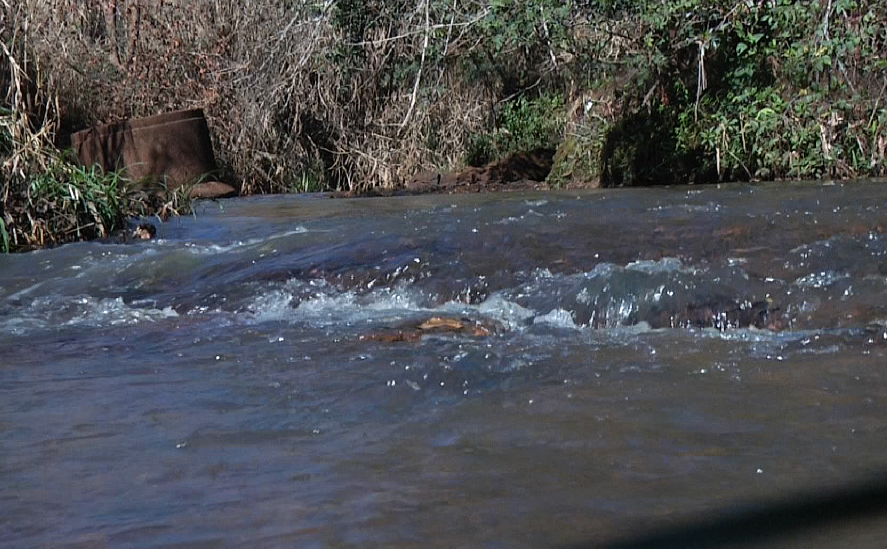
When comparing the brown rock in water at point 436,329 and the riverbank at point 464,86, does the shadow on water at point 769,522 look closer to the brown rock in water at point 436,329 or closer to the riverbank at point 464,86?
the brown rock in water at point 436,329

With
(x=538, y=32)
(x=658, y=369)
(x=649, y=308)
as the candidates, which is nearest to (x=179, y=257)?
(x=649, y=308)

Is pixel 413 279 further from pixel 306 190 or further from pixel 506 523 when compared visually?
pixel 306 190

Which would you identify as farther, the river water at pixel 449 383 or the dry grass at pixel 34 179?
the dry grass at pixel 34 179

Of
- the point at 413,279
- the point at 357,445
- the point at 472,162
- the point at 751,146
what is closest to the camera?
the point at 357,445

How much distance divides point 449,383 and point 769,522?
57.1 inches

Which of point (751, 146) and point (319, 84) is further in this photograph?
point (319, 84)

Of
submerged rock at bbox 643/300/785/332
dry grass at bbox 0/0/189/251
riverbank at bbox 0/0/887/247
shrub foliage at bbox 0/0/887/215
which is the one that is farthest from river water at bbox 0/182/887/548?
shrub foliage at bbox 0/0/887/215

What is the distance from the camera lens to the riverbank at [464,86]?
10.5m

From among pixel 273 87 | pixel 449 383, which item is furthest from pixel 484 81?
pixel 449 383

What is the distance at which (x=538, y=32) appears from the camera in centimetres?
1177

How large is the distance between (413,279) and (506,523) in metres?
3.30

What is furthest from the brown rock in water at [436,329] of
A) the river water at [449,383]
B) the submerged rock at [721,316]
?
the submerged rock at [721,316]

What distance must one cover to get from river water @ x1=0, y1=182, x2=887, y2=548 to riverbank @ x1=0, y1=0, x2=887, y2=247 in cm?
280

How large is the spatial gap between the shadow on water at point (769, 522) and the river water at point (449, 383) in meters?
0.03
